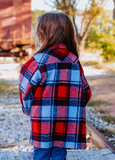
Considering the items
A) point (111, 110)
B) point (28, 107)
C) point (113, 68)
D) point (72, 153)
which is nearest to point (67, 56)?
point (28, 107)

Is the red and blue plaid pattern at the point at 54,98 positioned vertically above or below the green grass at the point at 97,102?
above

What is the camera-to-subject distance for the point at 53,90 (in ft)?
5.03

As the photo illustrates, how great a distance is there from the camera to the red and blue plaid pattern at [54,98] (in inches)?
60.0

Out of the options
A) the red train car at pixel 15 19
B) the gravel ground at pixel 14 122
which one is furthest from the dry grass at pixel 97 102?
the red train car at pixel 15 19

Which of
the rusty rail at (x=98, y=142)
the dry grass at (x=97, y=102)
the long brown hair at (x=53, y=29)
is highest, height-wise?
the long brown hair at (x=53, y=29)

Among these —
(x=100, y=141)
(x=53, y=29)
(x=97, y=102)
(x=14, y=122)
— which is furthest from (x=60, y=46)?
(x=97, y=102)

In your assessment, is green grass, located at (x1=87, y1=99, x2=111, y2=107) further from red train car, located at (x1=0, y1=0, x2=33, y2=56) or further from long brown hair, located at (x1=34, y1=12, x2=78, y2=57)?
red train car, located at (x1=0, y1=0, x2=33, y2=56)

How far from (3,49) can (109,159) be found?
10540 mm

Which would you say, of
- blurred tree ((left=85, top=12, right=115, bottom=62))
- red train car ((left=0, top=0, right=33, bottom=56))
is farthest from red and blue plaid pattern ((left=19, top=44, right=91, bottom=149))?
red train car ((left=0, top=0, right=33, bottom=56))

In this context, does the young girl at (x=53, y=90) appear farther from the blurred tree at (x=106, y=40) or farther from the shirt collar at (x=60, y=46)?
the blurred tree at (x=106, y=40)

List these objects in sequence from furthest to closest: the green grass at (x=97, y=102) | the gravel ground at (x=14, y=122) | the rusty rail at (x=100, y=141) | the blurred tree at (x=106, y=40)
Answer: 1. the blurred tree at (x=106, y=40)
2. the green grass at (x=97, y=102)
3. the gravel ground at (x=14, y=122)
4. the rusty rail at (x=100, y=141)

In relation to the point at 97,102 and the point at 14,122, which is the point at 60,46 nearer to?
the point at 14,122

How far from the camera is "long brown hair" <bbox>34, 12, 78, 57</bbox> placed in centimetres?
156

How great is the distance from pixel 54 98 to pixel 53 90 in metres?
0.06
